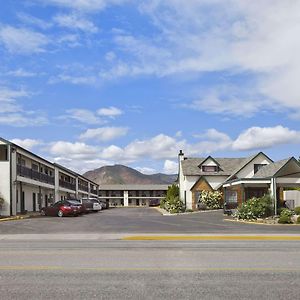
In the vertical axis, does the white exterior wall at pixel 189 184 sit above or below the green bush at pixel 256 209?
above

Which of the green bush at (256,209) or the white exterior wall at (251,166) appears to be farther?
the white exterior wall at (251,166)

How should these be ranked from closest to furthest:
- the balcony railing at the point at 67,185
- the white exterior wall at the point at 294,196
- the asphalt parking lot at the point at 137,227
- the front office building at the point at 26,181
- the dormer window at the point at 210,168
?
the asphalt parking lot at the point at 137,227 → the white exterior wall at the point at 294,196 → the front office building at the point at 26,181 → the dormer window at the point at 210,168 → the balcony railing at the point at 67,185

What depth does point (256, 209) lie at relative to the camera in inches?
1267

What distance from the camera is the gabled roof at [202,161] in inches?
2405

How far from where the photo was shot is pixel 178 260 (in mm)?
11766

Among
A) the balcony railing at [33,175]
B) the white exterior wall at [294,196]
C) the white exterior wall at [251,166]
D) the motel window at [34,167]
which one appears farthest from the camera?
the white exterior wall at [251,166]

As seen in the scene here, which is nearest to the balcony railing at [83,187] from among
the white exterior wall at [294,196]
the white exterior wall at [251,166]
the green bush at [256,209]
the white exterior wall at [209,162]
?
the white exterior wall at [209,162]

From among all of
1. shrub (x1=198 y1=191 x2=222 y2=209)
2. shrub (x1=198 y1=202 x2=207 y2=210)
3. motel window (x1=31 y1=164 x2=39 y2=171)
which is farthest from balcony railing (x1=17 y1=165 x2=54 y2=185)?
shrub (x1=198 y1=191 x2=222 y2=209)

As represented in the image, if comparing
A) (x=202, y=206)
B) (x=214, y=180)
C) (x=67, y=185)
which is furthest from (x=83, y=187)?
(x=202, y=206)

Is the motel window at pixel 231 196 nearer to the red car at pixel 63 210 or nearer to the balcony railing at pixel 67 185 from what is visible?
the red car at pixel 63 210

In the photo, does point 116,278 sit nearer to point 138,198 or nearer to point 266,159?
point 266,159

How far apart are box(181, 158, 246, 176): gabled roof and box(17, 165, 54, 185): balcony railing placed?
15.8 meters

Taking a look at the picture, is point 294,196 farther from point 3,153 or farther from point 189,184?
point 3,153

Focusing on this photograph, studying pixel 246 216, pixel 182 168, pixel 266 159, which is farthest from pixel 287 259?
pixel 182 168
